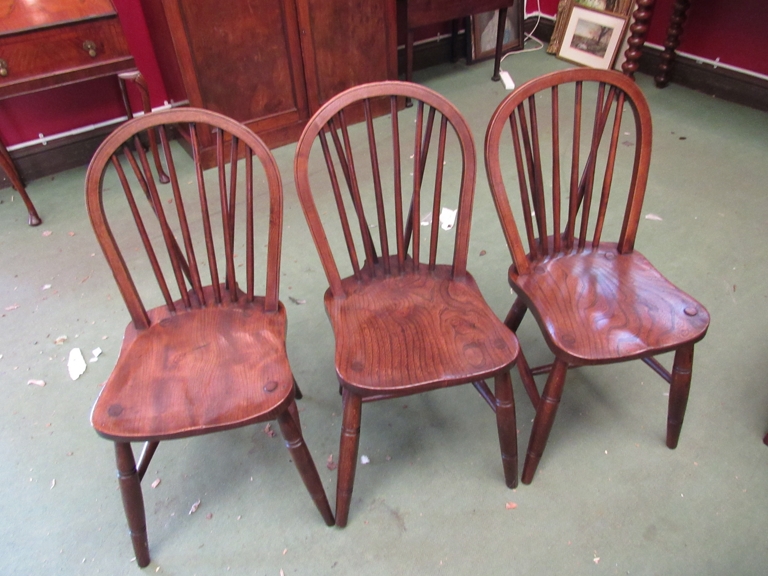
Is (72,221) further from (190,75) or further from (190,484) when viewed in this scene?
(190,484)

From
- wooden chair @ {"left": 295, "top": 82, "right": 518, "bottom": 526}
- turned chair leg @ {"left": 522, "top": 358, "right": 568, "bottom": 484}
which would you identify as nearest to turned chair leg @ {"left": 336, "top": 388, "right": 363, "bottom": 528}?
wooden chair @ {"left": 295, "top": 82, "right": 518, "bottom": 526}

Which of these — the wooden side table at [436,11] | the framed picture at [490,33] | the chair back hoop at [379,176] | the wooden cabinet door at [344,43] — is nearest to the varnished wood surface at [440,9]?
the wooden side table at [436,11]

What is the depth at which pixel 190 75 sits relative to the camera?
2.37 m

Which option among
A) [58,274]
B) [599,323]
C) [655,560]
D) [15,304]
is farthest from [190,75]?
[655,560]

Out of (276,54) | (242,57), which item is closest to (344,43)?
(276,54)

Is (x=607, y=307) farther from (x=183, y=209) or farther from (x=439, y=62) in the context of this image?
(x=439, y=62)

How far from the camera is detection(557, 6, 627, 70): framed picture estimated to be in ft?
11.1

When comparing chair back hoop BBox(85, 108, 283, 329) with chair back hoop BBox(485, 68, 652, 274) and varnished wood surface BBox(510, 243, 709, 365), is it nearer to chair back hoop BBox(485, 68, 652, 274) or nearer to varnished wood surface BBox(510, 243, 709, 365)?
chair back hoop BBox(485, 68, 652, 274)

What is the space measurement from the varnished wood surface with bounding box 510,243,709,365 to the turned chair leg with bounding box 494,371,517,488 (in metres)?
0.14

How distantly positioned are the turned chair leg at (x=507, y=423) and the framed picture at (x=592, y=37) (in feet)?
9.77

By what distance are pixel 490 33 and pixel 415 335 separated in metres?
3.27

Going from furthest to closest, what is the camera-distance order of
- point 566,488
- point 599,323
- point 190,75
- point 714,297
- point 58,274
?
point 190,75 → point 58,274 → point 714,297 → point 566,488 → point 599,323

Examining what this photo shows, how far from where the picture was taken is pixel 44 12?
1.99m

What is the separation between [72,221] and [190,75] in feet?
2.88
